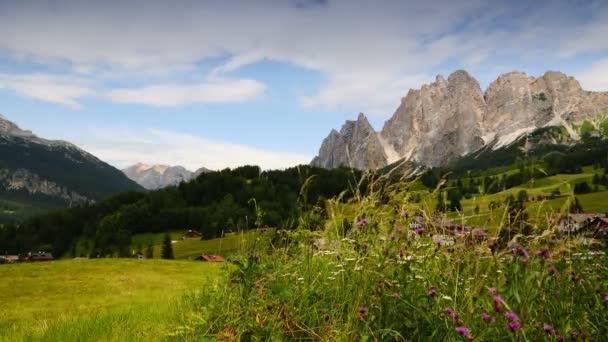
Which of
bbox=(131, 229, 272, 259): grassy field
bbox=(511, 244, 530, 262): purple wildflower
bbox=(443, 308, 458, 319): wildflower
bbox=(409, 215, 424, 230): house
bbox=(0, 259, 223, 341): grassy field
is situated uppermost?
bbox=(409, 215, 424, 230): house

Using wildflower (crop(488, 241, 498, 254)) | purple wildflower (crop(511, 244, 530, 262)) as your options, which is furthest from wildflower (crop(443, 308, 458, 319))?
wildflower (crop(488, 241, 498, 254))

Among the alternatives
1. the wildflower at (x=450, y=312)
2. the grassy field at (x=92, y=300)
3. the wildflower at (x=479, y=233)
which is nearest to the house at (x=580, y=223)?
the wildflower at (x=479, y=233)

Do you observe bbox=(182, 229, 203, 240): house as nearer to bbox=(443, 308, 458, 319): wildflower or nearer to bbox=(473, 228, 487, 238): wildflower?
bbox=(473, 228, 487, 238): wildflower

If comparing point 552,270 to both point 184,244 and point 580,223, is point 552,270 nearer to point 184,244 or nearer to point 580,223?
point 580,223

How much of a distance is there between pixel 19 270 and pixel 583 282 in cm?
3022

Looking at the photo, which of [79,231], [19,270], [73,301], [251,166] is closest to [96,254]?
[79,231]

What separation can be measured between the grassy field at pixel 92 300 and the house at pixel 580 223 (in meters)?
6.47

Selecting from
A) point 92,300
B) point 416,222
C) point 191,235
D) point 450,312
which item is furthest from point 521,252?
point 191,235

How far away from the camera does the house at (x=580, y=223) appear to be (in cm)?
746

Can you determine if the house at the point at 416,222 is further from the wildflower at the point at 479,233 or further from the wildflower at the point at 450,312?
the wildflower at the point at 450,312

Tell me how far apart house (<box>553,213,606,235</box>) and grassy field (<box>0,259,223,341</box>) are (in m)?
6.47

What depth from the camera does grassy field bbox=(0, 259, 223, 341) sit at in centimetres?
759

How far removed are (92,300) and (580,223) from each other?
15.0 meters

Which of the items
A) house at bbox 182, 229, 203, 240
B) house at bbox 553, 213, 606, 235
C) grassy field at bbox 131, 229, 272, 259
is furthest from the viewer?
house at bbox 182, 229, 203, 240
